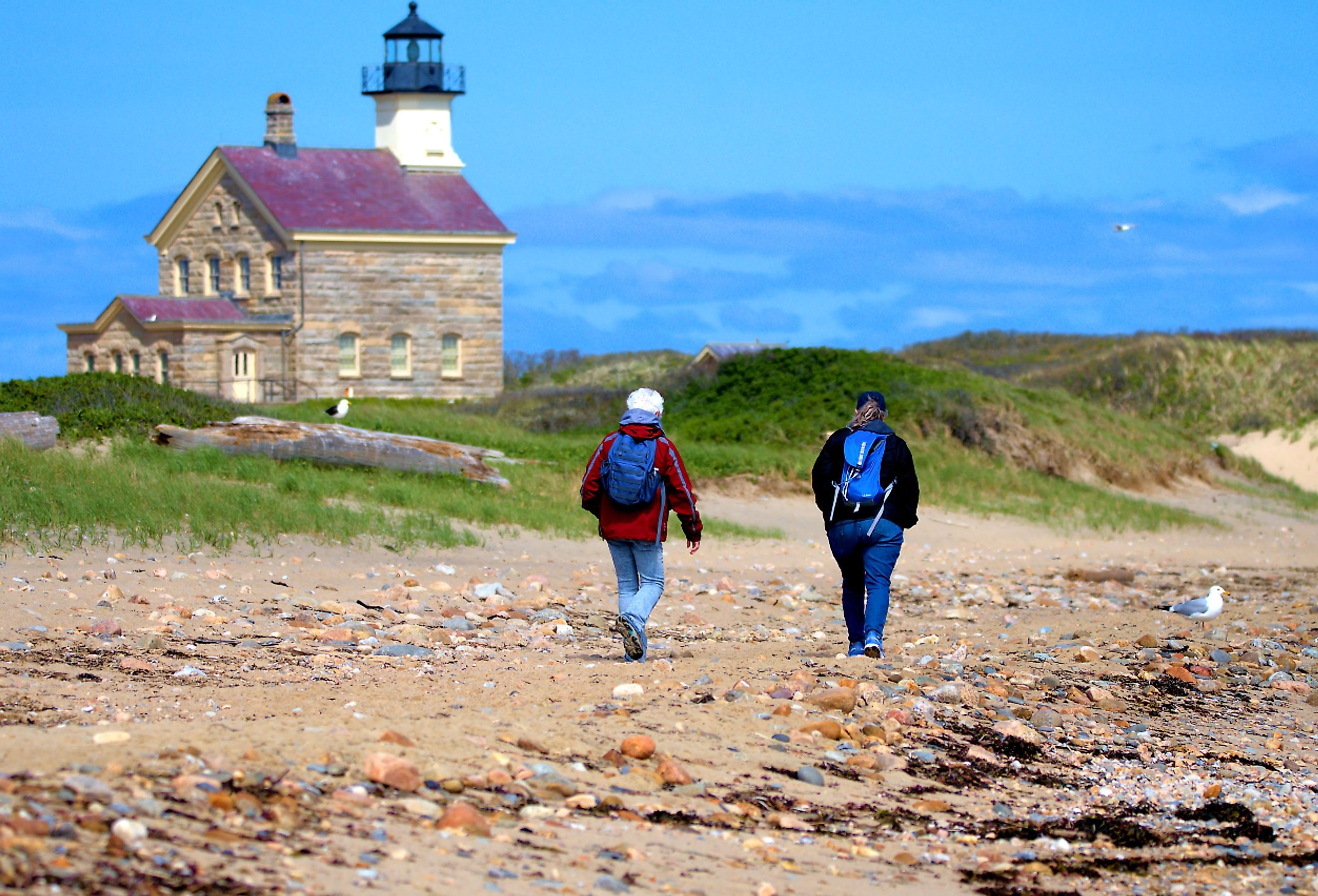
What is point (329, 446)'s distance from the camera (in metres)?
19.5

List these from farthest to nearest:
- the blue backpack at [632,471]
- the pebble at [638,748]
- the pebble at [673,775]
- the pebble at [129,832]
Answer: the blue backpack at [632,471] → the pebble at [638,748] → the pebble at [673,775] → the pebble at [129,832]

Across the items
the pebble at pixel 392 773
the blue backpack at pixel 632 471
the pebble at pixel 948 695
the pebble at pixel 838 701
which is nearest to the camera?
the pebble at pixel 392 773

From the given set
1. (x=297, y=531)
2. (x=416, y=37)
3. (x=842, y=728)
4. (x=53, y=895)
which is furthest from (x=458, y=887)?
(x=416, y=37)

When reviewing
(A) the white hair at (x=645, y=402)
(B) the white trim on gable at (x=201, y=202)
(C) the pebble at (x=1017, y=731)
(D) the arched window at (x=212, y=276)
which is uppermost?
(B) the white trim on gable at (x=201, y=202)

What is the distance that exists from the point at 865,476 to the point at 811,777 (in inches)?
121

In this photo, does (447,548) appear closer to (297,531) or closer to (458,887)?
(297,531)

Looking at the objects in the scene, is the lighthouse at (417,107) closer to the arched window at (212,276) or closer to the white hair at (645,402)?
the arched window at (212,276)

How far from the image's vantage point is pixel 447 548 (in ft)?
49.5

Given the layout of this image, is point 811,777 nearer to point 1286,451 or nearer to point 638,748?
point 638,748

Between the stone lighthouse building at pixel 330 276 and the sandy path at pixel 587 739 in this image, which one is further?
the stone lighthouse building at pixel 330 276

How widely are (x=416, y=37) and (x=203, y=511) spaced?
3452cm

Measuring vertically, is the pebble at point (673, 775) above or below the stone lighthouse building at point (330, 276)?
below

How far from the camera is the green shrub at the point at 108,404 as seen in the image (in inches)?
779

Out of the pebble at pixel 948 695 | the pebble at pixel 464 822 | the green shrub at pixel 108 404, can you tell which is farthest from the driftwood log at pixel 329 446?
the pebble at pixel 464 822
